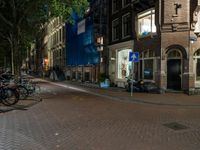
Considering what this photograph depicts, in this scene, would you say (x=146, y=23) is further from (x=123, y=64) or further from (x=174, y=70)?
(x=123, y=64)

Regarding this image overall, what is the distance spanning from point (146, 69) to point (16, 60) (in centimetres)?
969

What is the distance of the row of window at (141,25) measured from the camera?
24.3 m

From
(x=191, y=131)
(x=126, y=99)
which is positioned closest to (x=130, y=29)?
(x=126, y=99)

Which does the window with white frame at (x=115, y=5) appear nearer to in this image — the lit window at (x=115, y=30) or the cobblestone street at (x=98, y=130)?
the lit window at (x=115, y=30)

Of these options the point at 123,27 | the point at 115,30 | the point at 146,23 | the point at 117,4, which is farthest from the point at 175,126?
the point at 117,4

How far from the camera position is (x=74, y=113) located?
13.1 meters

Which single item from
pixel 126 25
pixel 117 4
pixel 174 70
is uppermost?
pixel 117 4

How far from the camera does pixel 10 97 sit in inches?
618

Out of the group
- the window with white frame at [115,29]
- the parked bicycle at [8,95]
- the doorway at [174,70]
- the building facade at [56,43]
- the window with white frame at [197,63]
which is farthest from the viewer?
the building facade at [56,43]

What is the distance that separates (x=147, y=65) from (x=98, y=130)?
16139 millimetres

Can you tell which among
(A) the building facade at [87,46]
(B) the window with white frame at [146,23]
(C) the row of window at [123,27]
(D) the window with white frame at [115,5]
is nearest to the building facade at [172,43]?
(B) the window with white frame at [146,23]

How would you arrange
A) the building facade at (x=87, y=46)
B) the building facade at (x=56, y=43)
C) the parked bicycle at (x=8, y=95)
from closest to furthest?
the parked bicycle at (x=8, y=95), the building facade at (x=87, y=46), the building facade at (x=56, y=43)

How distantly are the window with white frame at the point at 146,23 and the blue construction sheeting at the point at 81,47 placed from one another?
1025 centimetres

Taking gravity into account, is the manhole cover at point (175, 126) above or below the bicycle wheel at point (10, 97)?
below
